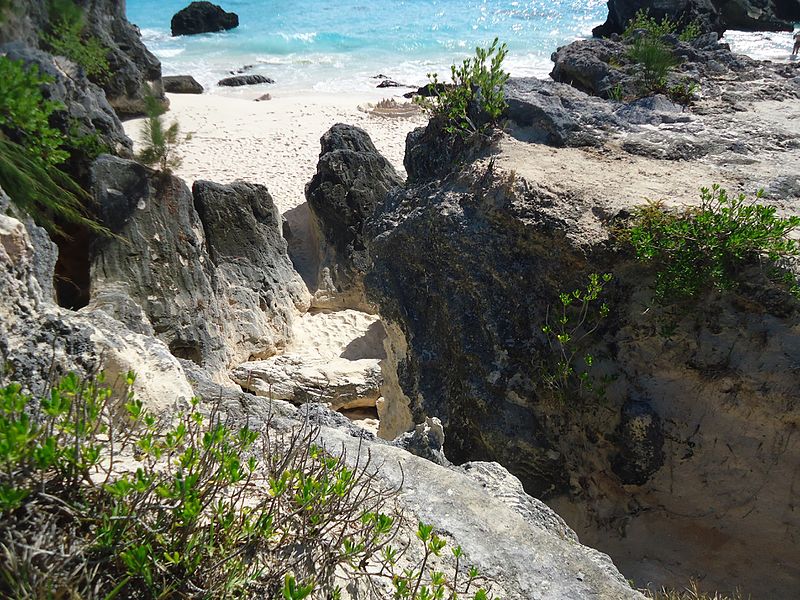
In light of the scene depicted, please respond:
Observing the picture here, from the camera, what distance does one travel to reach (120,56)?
1364 centimetres

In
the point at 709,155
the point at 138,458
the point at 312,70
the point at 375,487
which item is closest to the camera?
the point at 138,458

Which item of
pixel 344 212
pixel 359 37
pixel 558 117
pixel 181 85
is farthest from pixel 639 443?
pixel 359 37

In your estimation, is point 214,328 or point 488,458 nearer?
point 488,458

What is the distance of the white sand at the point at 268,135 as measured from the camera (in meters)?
11.1

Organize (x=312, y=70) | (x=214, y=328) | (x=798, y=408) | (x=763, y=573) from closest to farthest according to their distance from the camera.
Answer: (x=798, y=408)
(x=763, y=573)
(x=214, y=328)
(x=312, y=70)

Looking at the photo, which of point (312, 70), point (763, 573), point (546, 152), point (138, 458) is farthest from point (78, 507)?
point (312, 70)

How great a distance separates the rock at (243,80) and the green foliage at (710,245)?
2035 cm

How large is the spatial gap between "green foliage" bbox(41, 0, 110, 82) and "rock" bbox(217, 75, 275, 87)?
868cm

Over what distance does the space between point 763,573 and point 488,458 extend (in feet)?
5.90

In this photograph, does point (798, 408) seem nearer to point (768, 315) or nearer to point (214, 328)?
point (768, 315)

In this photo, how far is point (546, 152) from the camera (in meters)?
4.90

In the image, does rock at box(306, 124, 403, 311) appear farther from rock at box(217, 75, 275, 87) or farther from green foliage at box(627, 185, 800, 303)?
rock at box(217, 75, 275, 87)

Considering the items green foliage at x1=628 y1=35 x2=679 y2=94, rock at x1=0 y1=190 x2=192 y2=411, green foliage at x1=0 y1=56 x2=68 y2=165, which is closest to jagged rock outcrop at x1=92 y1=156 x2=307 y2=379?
green foliage at x1=0 y1=56 x2=68 y2=165

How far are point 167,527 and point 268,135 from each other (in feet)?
41.9
